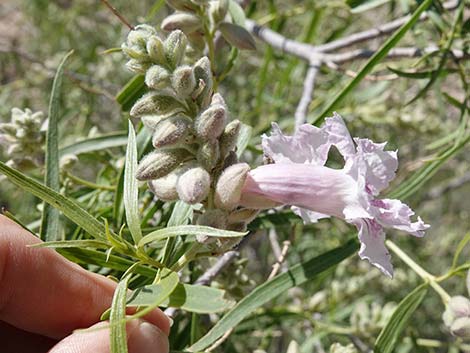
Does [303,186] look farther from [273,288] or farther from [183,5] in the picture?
[183,5]

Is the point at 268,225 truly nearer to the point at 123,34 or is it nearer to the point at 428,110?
the point at 428,110

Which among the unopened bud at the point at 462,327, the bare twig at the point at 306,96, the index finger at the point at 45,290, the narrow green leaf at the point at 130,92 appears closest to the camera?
the index finger at the point at 45,290

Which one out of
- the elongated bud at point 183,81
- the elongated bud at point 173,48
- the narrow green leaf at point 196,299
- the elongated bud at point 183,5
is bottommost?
the narrow green leaf at point 196,299

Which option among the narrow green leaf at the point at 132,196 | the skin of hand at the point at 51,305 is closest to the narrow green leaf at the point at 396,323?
the skin of hand at the point at 51,305

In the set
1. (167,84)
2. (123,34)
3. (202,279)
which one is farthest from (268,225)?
(123,34)

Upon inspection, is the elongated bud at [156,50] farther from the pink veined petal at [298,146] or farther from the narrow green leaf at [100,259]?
the narrow green leaf at [100,259]

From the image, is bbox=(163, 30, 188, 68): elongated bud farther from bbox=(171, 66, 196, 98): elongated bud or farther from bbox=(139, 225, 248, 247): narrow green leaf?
bbox=(139, 225, 248, 247): narrow green leaf
